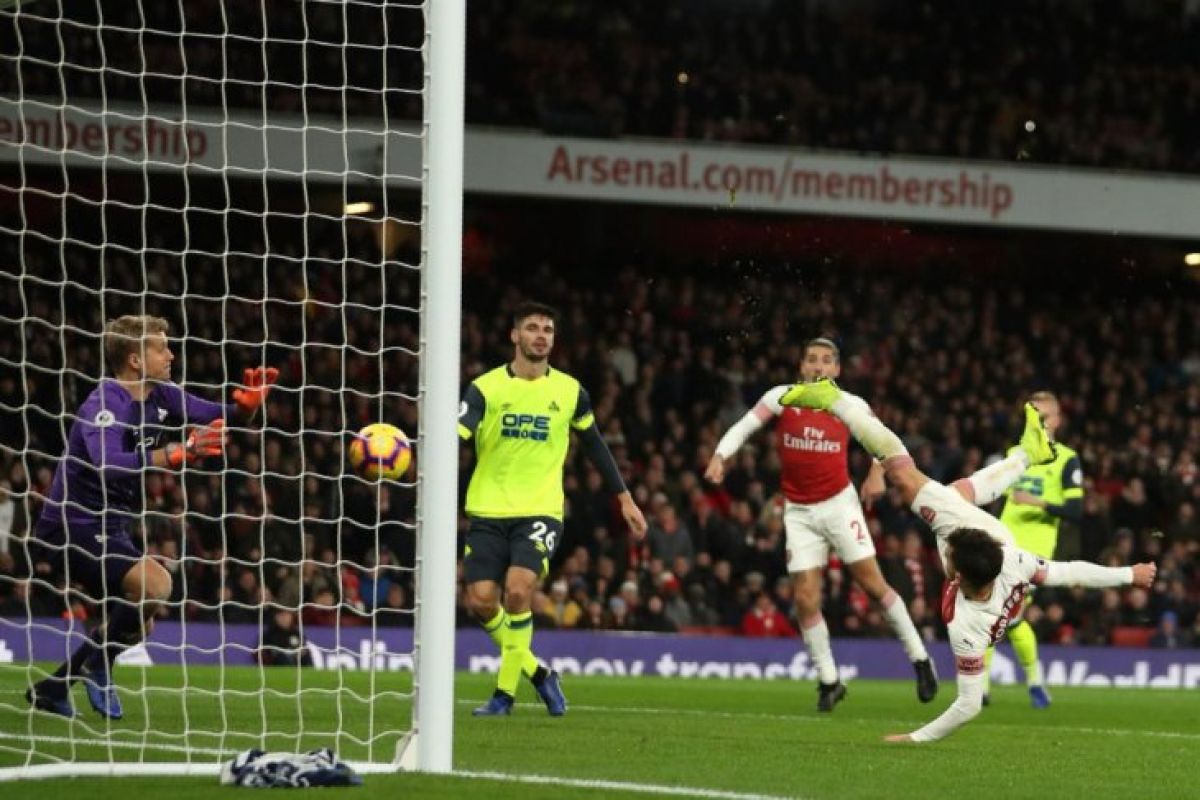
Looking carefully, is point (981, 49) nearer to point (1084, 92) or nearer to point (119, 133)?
point (1084, 92)

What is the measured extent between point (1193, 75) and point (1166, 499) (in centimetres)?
861

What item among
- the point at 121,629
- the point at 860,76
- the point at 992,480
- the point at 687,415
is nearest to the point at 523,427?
the point at 121,629

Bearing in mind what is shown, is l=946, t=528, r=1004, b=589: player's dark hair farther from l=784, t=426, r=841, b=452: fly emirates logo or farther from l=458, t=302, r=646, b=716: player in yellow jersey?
l=784, t=426, r=841, b=452: fly emirates logo

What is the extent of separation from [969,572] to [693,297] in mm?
17560

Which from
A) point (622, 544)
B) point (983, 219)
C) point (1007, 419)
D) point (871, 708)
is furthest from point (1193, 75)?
point (871, 708)

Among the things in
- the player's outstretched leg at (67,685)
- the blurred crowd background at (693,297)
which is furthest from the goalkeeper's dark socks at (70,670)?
the blurred crowd background at (693,297)

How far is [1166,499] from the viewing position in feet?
75.9

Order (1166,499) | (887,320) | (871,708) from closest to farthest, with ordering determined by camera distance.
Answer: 1. (871,708)
2. (1166,499)
3. (887,320)

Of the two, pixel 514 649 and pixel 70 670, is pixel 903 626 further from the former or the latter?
pixel 70 670

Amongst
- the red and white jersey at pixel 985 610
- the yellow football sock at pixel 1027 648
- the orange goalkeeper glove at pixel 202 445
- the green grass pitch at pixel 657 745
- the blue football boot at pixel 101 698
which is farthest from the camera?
the yellow football sock at pixel 1027 648

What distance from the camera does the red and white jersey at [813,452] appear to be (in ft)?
40.2

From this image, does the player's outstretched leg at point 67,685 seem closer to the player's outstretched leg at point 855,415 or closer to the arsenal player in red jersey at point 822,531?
the player's outstretched leg at point 855,415

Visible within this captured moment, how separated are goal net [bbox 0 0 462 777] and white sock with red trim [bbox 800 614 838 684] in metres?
2.54

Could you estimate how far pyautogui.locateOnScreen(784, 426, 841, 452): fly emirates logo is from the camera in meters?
12.2
